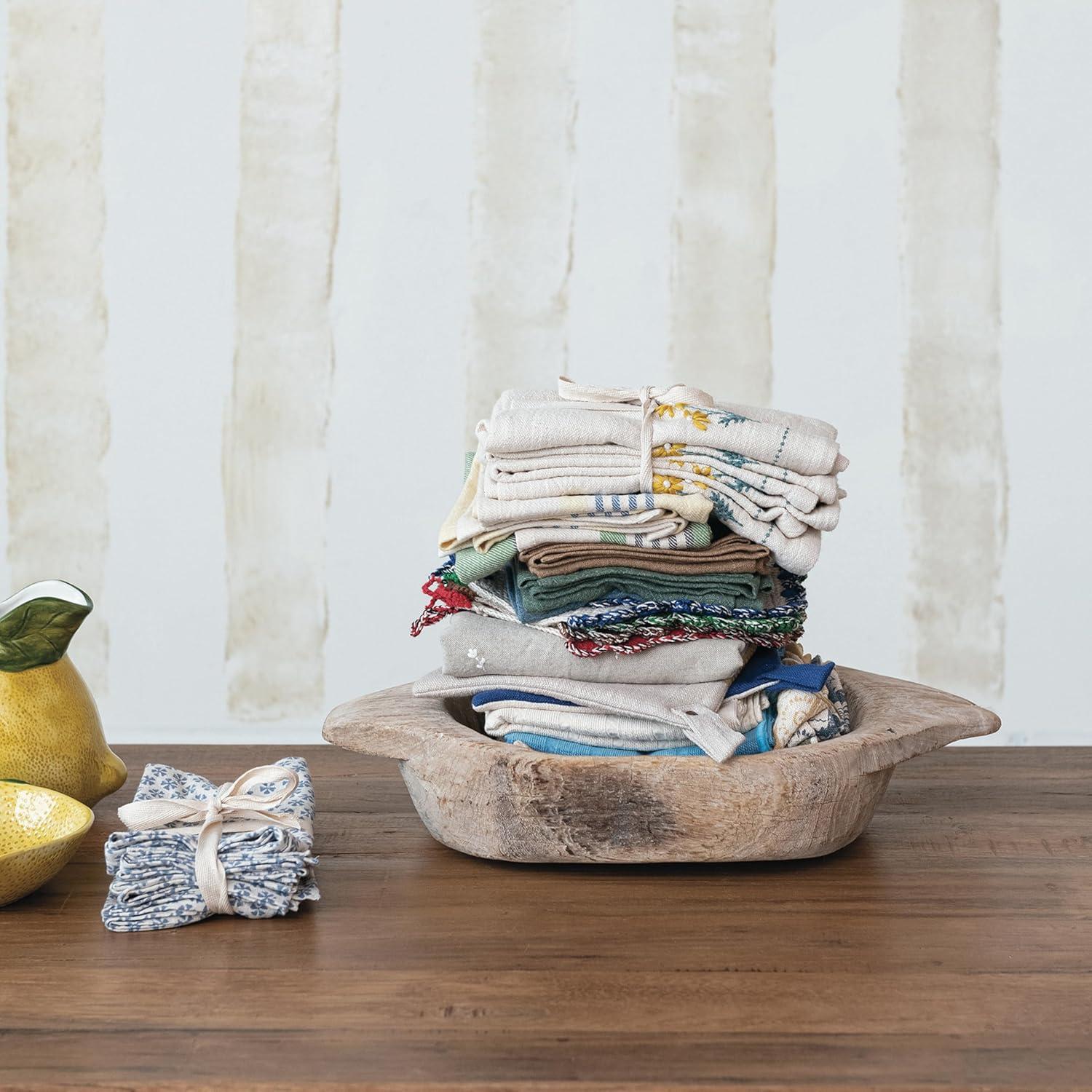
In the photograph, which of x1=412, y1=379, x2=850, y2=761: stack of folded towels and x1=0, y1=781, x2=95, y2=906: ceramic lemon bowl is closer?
x1=0, y1=781, x2=95, y2=906: ceramic lemon bowl

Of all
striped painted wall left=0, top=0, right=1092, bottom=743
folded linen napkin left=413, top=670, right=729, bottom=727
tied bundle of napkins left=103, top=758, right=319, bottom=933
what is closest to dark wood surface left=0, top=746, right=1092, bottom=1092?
tied bundle of napkins left=103, top=758, right=319, bottom=933

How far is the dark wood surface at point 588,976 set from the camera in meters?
0.62

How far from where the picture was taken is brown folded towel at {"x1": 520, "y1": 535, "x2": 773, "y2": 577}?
0.97 m

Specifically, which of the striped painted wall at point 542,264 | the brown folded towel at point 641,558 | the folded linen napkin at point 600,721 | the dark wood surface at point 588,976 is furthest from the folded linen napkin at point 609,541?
the striped painted wall at point 542,264

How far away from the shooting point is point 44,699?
949 mm

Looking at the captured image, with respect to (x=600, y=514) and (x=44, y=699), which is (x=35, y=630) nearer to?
(x=44, y=699)

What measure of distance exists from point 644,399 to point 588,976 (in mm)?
464

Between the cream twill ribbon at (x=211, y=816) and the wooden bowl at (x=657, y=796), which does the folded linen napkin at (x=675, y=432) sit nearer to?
the wooden bowl at (x=657, y=796)

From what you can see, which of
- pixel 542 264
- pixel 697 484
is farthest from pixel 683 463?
pixel 542 264

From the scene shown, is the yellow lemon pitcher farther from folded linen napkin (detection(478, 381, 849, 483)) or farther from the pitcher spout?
folded linen napkin (detection(478, 381, 849, 483))

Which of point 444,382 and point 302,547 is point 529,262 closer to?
point 444,382

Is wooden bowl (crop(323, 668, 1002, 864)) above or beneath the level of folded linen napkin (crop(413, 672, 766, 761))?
beneath

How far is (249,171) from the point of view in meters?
2.90

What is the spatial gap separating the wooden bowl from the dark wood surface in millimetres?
28
